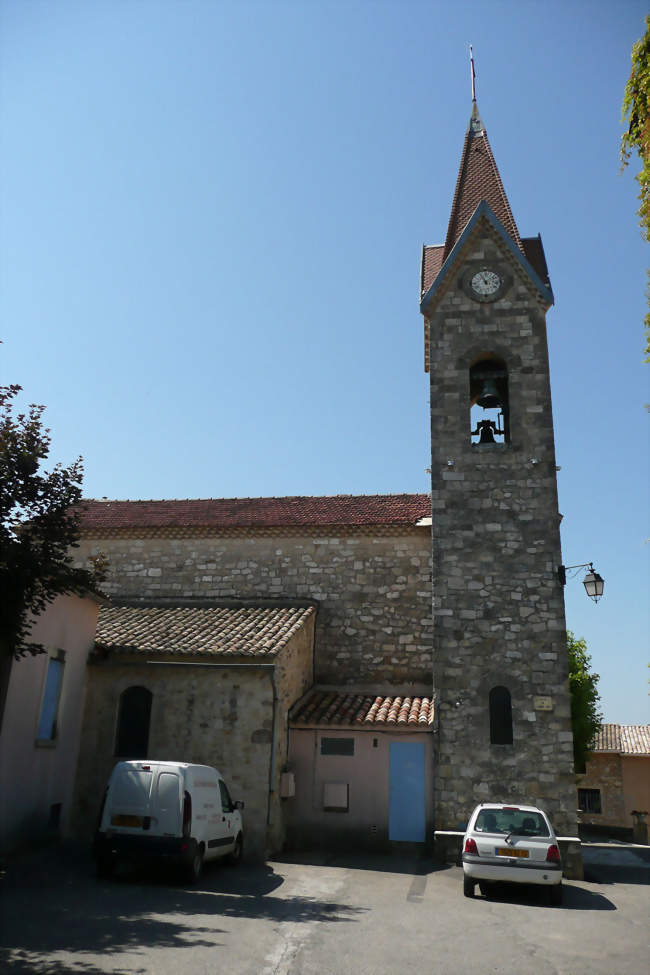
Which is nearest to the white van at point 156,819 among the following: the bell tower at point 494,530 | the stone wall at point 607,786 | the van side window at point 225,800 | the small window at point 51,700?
the van side window at point 225,800

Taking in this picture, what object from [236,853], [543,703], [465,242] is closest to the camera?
[236,853]

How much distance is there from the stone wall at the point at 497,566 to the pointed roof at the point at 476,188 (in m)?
1.00

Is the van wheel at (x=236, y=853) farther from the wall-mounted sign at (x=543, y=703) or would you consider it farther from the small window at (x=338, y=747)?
the wall-mounted sign at (x=543, y=703)

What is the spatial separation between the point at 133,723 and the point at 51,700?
204cm

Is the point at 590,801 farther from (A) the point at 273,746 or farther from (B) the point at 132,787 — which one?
(B) the point at 132,787

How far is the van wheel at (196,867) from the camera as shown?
36.2 ft

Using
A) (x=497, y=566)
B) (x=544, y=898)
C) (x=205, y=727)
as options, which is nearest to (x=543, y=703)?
(x=497, y=566)

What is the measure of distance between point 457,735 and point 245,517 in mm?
8994

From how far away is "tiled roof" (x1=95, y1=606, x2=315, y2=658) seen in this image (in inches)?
629

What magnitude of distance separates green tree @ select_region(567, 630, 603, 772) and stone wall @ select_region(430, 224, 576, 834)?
12.0m

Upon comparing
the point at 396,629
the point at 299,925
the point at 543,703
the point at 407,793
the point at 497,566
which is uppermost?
the point at 497,566

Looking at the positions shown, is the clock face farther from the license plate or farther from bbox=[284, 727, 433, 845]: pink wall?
the license plate

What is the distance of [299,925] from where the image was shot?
29.2 feet

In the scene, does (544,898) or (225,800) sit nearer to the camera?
(544,898)
